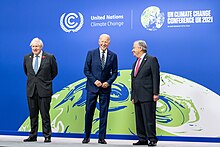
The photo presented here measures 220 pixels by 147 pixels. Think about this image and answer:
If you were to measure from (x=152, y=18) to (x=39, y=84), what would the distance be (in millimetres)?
1971

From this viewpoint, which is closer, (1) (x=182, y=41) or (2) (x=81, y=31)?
(1) (x=182, y=41)

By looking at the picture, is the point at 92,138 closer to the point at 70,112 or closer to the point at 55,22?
the point at 70,112

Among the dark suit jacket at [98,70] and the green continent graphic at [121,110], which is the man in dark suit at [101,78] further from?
the green continent graphic at [121,110]

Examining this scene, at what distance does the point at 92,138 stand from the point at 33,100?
120 centimetres

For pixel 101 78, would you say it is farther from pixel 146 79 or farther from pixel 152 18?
pixel 152 18

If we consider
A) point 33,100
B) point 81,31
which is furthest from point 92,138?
point 81,31

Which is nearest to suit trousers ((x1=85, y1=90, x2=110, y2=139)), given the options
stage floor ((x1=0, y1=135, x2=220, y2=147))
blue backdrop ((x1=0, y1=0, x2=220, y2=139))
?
stage floor ((x1=0, y1=135, x2=220, y2=147))

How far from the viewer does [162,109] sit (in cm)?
557

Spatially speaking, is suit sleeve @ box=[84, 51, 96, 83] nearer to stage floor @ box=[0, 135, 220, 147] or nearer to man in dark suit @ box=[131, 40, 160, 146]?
man in dark suit @ box=[131, 40, 160, 146]

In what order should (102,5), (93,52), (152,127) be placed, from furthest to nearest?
(102,5), (93,52), (152,127)

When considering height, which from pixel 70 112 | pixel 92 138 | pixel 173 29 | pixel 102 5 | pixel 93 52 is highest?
pixel 102 5

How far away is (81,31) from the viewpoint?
5934mm

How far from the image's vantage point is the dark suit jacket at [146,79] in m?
4.85

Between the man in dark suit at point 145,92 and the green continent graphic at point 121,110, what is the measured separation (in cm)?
66
